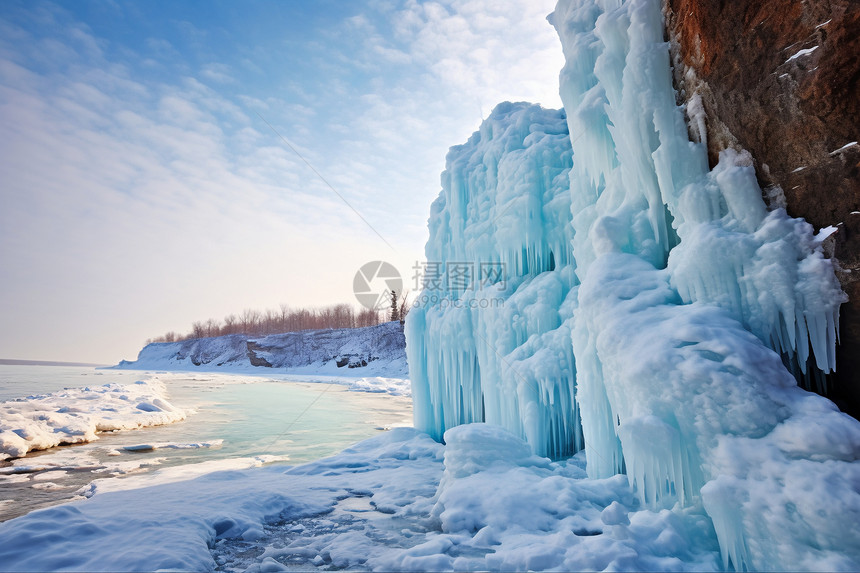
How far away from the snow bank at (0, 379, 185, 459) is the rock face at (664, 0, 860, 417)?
11.8 metres

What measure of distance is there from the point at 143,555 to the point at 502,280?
6.30 meters

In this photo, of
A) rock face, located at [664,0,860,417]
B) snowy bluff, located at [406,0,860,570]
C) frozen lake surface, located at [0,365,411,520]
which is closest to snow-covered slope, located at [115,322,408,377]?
frozen lake surface, located at [0,365,411,520]

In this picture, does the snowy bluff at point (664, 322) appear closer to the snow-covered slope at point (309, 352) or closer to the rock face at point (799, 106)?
the rock face at point (799, 106)

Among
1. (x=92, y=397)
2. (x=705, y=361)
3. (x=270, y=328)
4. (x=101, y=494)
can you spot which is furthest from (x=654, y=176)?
(x=270, y=328)

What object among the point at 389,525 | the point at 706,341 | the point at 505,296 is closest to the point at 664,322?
the point at 706,341

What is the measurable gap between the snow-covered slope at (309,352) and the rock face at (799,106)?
33.4 meters

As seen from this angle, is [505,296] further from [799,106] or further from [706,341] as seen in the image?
[799,106]

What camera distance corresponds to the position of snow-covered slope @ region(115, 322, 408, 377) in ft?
129

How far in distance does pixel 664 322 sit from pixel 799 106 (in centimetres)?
196

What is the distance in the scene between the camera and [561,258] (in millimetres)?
7324

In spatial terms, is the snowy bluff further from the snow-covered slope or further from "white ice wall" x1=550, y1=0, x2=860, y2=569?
the snow-covered slope

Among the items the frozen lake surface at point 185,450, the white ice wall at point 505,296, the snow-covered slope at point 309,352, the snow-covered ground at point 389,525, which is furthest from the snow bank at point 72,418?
the snow-covered slope at point 309,352

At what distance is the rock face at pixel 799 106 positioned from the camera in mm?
3055

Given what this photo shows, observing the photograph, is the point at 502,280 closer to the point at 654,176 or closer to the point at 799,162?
the point at 654,176
